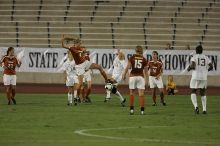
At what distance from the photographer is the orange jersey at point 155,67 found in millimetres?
32500

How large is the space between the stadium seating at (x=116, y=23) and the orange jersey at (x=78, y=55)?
1867 centimetres

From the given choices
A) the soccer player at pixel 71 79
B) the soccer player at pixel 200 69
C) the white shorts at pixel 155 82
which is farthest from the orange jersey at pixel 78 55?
the soccer player at pixel 200 69

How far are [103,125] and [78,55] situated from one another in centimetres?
878

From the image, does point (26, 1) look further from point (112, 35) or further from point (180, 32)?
point (180, 32)

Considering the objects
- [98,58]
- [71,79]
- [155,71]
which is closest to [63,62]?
[98,58]

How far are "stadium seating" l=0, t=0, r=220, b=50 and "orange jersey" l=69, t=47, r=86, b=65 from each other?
1867 centimetres

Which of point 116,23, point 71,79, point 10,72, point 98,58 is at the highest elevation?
point 116,23

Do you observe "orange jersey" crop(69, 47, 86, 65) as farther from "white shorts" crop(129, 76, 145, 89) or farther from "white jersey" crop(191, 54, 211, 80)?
"white jersey" crop(191, 54, 211, 80)

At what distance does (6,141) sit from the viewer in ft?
56.6

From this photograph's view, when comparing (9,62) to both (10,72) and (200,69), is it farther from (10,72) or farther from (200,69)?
(200,69)

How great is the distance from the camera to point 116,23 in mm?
50094

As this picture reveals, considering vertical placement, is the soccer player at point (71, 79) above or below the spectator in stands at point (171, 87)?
above

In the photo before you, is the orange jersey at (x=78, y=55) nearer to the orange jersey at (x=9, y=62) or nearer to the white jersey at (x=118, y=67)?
the orange jersey at (x=9, y=62)

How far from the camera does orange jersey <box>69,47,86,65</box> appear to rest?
2989 cm
